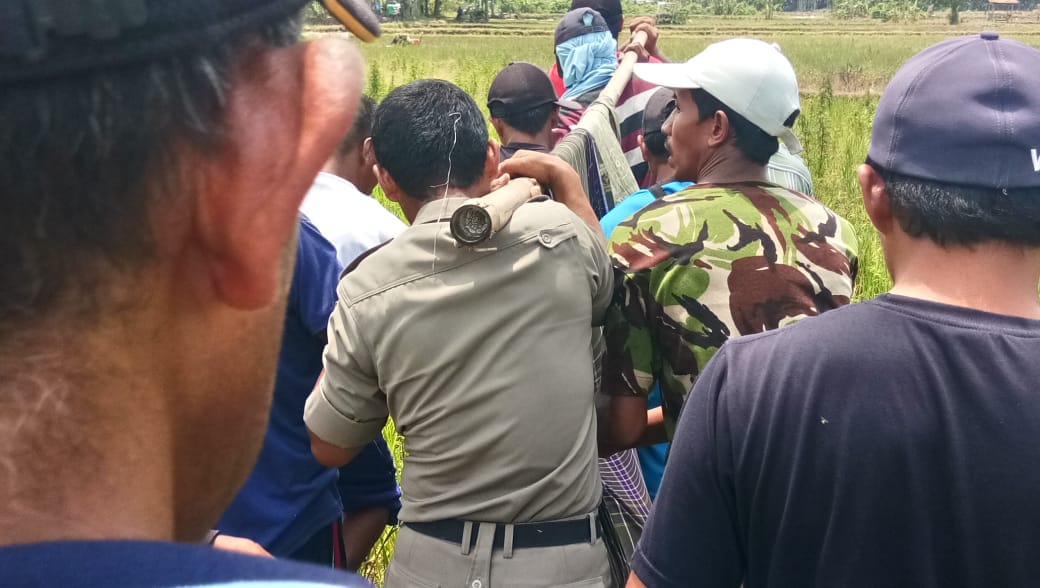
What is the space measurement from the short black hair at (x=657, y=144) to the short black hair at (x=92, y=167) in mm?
2903

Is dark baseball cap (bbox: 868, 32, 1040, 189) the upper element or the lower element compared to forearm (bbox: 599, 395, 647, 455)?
upper

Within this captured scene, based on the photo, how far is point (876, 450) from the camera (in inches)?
53.8

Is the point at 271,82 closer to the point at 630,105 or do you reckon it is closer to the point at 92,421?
the point at 92,421

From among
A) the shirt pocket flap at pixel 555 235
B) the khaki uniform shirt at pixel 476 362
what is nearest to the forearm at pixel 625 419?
the khaki uniform shirt at pixel 476 362

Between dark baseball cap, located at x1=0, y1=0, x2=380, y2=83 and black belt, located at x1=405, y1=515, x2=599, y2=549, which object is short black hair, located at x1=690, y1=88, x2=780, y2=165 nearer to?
black belt, located at x1=405, y1=515, x2=599, y2=549

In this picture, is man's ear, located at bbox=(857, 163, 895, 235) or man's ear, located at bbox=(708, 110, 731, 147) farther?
man's ear, located at bbox=(708, 110, 731, 147)

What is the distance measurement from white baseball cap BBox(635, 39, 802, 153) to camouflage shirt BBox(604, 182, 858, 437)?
0.25 m

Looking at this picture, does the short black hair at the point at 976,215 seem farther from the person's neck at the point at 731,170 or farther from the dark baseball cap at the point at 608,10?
the dark baseball cap at the point at 608,10

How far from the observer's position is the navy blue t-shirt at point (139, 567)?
559 mm

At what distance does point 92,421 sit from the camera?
2.08 feet

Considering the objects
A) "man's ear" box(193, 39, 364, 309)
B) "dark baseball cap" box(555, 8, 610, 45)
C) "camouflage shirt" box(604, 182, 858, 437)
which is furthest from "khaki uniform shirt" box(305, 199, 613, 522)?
"dark baseball cap" box(555, 8, 610, 45)

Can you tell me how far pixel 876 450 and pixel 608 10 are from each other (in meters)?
4.05

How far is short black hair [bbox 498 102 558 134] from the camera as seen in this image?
152 inches

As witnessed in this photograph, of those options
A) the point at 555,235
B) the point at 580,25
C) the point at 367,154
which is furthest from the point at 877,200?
the point at 580,25
